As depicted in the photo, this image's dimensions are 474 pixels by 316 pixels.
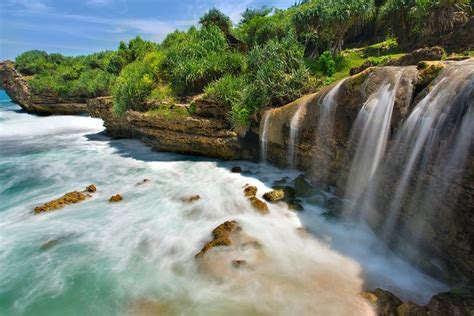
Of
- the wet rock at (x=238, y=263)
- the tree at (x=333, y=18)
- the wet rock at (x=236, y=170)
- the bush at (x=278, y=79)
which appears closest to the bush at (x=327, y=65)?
the tree at (x=333, y=18)

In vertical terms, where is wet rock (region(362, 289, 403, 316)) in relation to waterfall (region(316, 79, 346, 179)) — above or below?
below

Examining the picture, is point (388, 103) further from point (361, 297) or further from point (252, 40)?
point (252, 40)

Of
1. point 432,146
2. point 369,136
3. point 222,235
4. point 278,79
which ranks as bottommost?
point 222,235

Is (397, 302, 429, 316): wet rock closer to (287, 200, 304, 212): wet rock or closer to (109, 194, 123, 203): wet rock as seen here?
(287, 200, 304, 212): wet rock

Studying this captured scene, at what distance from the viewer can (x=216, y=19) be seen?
26.9 m

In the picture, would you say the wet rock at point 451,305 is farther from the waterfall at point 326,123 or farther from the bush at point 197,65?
the bush at point 197,65

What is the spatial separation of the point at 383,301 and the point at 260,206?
507cm

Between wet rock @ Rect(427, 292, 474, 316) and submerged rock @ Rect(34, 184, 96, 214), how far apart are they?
12.5m

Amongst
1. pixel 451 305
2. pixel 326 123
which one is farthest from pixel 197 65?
pixel 451 305

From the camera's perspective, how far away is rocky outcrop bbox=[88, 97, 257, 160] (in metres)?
15.8

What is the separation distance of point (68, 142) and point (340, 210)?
23100 mm

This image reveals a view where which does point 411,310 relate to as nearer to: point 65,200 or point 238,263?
point 238,263

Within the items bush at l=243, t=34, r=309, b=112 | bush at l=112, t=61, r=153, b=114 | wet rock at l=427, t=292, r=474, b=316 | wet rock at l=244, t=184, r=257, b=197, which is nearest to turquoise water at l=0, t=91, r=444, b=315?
wet rock at l=244, t=184, r=257, b=197

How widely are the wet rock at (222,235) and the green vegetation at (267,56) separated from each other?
23.5 ft
